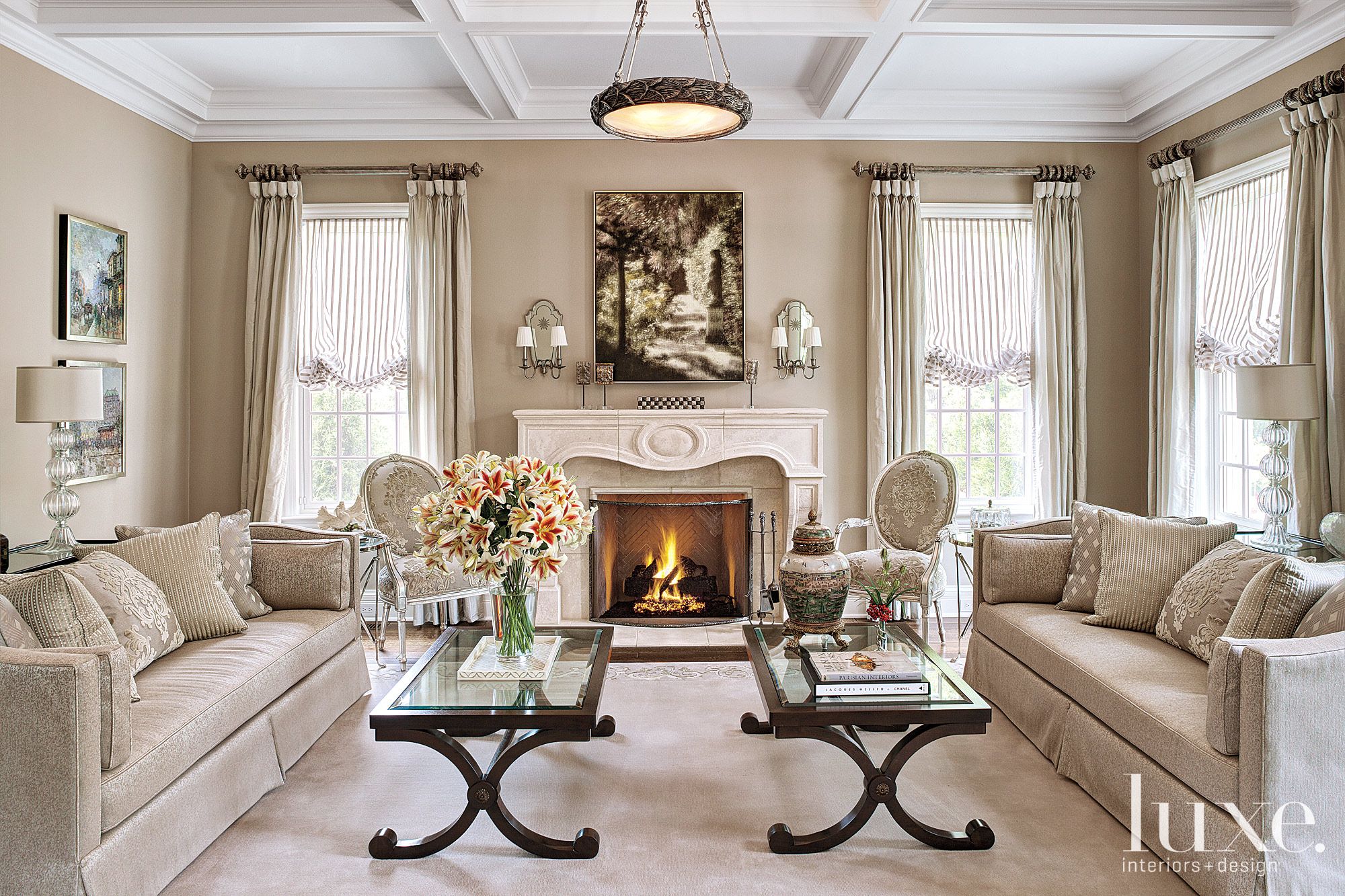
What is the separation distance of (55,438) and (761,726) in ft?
11.0

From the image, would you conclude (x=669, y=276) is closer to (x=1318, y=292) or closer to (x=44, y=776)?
(x=1318, y=292)

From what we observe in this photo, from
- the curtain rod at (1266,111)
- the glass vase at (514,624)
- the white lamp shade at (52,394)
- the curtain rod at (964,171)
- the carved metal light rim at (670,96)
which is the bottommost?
the glass vase at (514,624)

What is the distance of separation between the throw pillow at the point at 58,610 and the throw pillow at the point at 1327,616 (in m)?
3.53

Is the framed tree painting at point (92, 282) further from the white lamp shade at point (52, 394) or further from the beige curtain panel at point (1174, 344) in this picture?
the beige curtain panel at point (1174, 344)

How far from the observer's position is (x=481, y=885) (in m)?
2.50

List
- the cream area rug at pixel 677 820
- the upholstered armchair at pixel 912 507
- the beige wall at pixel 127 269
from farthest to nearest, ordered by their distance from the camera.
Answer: the upholstered armchair at pixel 912 507 < the beige wall at pixel 127 269 < the cream area rug at pixel 677 820

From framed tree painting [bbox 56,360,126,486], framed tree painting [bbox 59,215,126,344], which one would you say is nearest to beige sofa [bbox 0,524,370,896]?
framed tree painting [bbox 56,360,126,486]

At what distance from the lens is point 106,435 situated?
4.70m

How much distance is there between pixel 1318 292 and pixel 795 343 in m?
2.67

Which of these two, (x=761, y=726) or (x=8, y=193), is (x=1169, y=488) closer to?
(x=761, y=726)

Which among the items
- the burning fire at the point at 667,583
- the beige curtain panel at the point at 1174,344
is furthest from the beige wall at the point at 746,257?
the burning fire at the point at 667,583

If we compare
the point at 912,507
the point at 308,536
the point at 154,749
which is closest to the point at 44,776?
the point at 154,749

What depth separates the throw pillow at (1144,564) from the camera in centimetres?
342

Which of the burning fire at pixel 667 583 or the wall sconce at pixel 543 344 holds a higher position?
the wall sconce at pixel 543 344
